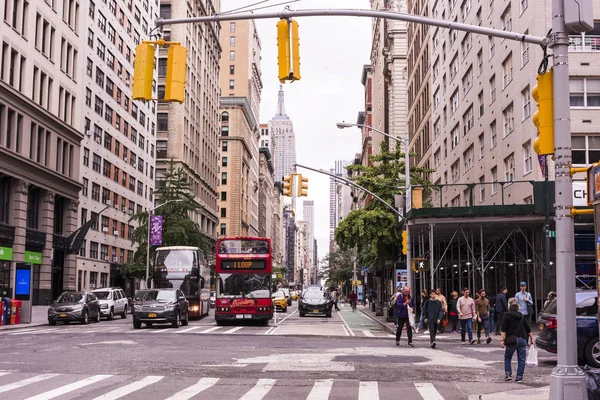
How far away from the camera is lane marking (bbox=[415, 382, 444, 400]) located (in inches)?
474

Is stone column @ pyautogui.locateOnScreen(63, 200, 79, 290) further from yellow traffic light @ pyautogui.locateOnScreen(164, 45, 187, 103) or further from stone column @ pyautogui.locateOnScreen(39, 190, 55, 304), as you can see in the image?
yellow traffic light @ pyautogui.locateOnScreen(164, 45, 187, 103)

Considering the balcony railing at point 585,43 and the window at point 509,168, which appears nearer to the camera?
the balcony railing at point 585,43

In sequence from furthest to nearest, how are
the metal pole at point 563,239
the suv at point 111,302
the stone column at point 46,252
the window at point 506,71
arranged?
the stone column at point 46,252 < the suv at point 111,302 < the window at point 506,71 < the metal pole at point 563,239

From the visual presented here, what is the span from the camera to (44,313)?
4319cm

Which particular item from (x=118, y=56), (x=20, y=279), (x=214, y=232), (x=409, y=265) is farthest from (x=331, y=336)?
(x=214, y=232)

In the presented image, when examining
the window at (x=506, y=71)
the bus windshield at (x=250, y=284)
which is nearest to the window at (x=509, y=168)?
the window at (x=506, y=71)

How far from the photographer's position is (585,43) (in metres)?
32.3

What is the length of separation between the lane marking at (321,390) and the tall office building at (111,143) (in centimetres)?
4540

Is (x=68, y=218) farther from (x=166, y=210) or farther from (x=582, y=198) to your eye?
(x=582, y=198)

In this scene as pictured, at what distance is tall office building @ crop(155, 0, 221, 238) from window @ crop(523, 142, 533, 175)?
48043mm

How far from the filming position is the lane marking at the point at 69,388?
37.6 ft

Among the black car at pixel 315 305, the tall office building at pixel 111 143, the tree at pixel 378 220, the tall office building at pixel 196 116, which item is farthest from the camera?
the tall office building at pixel 196 116

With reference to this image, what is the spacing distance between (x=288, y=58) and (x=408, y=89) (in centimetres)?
6732

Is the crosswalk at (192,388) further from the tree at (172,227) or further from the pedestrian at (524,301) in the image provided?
the tree at (172,227)
